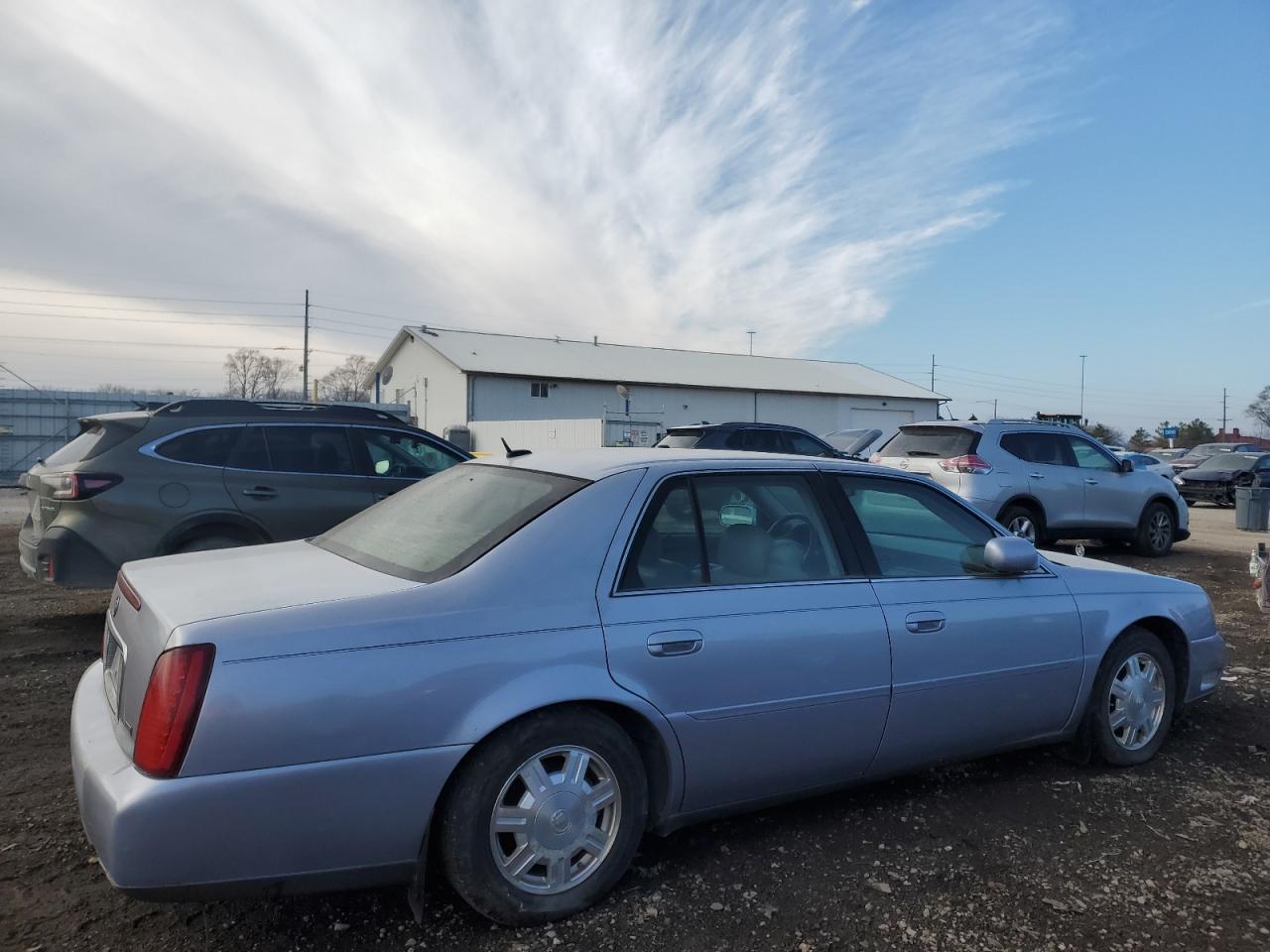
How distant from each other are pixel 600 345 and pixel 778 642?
4265cm

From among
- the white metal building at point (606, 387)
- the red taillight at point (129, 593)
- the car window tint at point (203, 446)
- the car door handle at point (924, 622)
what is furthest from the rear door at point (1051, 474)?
the white metal building at point (606, 387)

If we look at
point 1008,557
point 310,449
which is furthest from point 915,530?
point 310,449

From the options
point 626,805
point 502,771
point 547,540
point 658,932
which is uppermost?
point 547,540

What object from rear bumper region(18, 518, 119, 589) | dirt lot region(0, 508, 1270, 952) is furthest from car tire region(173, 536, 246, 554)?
dirt lot region(0, 508, 1270, 952)

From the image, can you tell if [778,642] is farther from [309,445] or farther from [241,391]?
[241,391]

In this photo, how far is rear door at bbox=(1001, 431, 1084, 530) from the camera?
1024 cm

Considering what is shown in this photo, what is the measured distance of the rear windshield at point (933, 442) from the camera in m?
10.2

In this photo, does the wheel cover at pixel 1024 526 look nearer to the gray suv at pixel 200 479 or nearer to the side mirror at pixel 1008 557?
the gray suv at pixel 200 479

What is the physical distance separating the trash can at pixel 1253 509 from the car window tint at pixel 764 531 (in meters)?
16.0

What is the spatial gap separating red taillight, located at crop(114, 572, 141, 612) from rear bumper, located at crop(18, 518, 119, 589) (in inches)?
119

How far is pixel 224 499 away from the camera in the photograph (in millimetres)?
6379

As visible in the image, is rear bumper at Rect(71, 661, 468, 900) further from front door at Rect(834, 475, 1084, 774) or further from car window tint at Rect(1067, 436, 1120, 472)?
car window tint at Rect(1067, 436, 1120, 472)

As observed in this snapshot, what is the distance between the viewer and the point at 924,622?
3467mm

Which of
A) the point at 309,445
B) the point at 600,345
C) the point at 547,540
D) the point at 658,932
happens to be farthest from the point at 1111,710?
the point at 600,345
